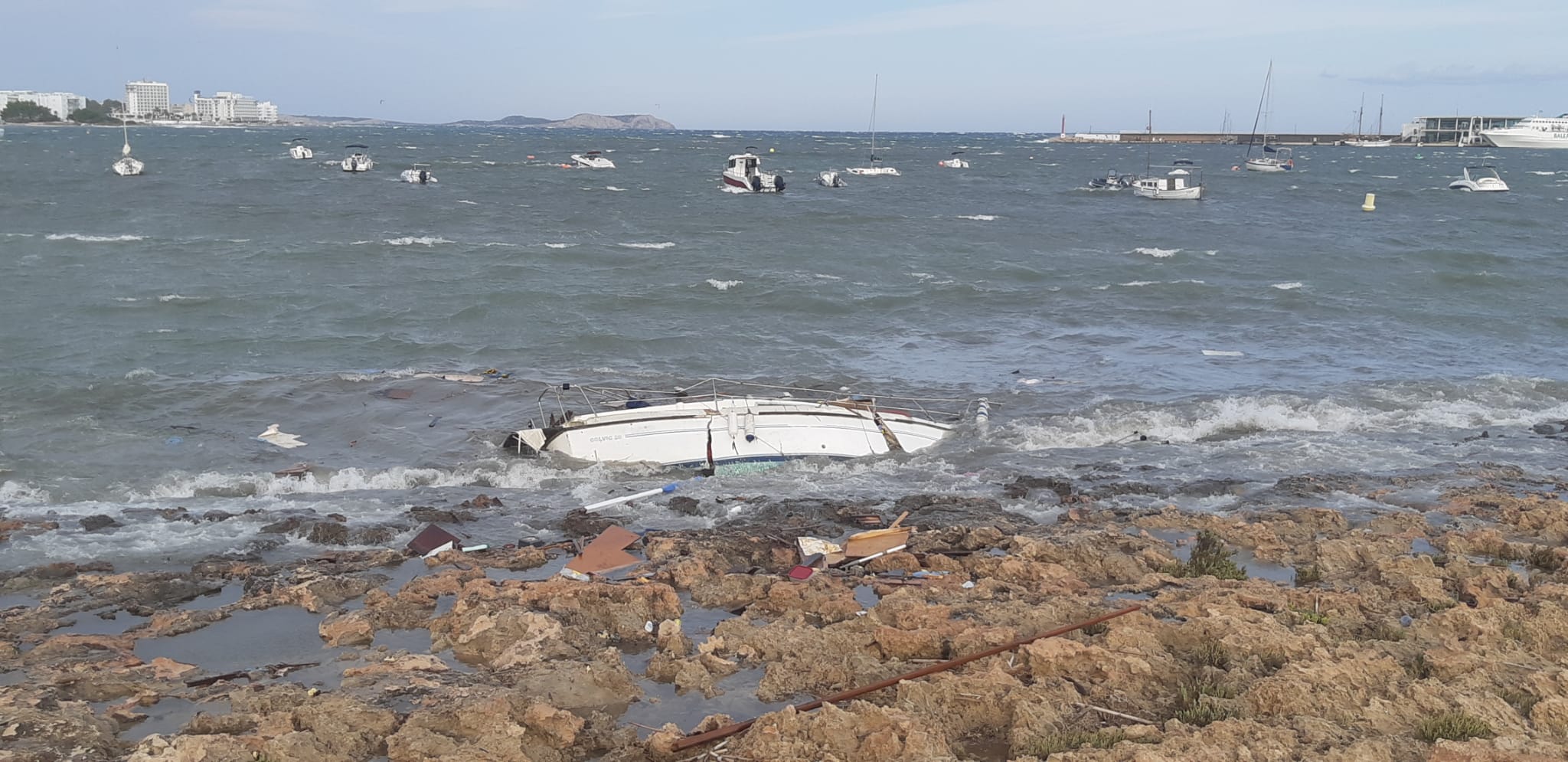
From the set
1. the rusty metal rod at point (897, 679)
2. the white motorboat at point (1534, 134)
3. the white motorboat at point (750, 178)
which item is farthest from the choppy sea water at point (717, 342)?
the white motorboat at point (1534, 134)

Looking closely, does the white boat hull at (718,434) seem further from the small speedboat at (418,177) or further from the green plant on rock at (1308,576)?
the small speedboat at (418,177)

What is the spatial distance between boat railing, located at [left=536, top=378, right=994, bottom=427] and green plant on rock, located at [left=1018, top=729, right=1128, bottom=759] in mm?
10370

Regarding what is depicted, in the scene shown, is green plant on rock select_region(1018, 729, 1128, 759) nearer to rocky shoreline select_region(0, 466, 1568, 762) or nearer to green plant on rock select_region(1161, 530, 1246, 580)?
rocky shoreline select_region(0, 466, 1568, 762)

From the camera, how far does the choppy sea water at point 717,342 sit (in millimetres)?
15992

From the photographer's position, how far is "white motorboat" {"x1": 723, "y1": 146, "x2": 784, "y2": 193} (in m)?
69.5

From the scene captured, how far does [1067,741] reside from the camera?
6.99 meters

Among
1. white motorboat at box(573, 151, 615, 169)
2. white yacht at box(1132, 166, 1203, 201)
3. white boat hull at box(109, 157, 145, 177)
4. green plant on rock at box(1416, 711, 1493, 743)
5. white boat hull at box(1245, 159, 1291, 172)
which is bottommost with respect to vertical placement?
green plant on rock at box(1416, 711, 1493, 743)

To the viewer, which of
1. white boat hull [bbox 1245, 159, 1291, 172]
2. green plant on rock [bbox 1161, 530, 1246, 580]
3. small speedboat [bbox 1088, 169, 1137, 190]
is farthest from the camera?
white boat hull [bbox 1245, 159, 1291, 172]

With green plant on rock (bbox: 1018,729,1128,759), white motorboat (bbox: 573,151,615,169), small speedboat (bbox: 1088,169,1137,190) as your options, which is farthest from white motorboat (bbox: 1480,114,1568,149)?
green plant on rock (bbox: 1018,729,1128,759)

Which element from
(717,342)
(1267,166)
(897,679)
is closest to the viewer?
(897,679)

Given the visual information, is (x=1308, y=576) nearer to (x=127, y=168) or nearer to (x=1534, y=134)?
(x=127, y=168)

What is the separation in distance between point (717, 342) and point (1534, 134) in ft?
552

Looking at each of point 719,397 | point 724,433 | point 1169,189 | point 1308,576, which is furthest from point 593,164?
point 1308,576

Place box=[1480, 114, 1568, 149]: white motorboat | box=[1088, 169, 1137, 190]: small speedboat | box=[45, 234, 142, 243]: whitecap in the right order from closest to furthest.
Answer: box=[45, 234, 142, 243]: whitecap → box=[1088, 169, 1137, 190]: small speedboat → box=[1480, 114, 1568, 149]: white motorboat
